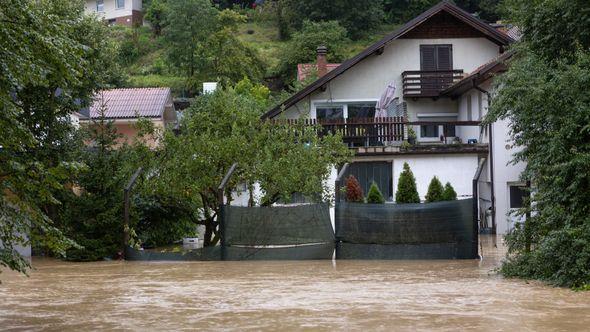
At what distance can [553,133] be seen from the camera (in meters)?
16.2

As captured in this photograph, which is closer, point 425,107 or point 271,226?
point 271,226

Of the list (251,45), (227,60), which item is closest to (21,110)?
(227,60)

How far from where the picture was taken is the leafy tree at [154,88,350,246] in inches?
953

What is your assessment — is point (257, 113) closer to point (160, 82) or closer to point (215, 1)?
point (160, 82)

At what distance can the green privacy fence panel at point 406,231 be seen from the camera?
70.6 feet

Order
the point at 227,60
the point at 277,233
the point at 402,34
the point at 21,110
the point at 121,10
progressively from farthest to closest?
the point at 121,10, the point at 227,60, the point at 402,34, the point at 277,233, the point at 21,110

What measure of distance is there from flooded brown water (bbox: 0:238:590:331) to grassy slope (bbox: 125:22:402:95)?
46.6 m

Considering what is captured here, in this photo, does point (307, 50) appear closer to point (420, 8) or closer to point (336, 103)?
point (420, 8)

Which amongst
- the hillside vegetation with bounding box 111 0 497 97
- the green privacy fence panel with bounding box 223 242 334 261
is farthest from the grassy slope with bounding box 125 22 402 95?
the green privacy fence panel with bounding box 223 242 334 261

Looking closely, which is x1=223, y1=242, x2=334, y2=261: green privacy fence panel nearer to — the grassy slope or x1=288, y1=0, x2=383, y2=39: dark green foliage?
the grassy slope

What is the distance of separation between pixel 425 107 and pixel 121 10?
56.9 meters

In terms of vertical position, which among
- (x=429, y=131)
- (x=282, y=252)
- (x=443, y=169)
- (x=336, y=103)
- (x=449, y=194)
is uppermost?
(x=336, y=103)

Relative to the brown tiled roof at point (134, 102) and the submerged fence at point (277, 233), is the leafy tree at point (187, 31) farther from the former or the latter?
the submerged fence at point (277, 233)

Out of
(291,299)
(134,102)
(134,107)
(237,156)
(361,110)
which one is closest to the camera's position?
(291,299)
